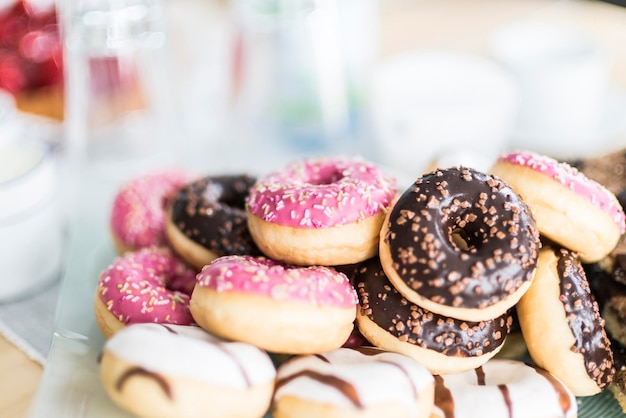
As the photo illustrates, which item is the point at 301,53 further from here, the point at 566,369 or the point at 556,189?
the point at 566,369

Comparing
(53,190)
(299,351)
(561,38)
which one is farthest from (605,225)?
(561,38)

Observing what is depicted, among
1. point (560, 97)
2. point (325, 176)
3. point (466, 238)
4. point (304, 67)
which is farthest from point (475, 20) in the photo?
point (466, 238)

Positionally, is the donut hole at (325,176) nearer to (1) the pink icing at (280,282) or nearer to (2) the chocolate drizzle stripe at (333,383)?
(1) the pink icing at (280,282)

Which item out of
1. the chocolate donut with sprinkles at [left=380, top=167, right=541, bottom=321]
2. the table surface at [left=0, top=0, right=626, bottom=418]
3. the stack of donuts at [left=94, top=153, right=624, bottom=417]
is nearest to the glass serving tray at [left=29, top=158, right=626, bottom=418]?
the stack of donuts at [left=94, top=153, right=624, bottom=417]

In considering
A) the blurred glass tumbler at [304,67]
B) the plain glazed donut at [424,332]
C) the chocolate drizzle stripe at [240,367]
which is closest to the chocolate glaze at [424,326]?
the plain glazed donut at [424,332]

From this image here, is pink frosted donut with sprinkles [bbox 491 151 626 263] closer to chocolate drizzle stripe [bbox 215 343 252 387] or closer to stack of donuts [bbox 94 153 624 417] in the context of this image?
stack of donuts [bbox 94 153 624 417]
